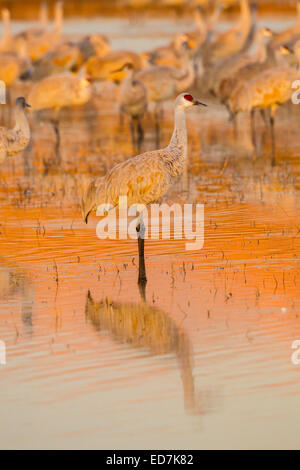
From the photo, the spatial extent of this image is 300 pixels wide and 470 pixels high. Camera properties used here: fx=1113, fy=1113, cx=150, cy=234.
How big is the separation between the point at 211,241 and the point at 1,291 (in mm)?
2384

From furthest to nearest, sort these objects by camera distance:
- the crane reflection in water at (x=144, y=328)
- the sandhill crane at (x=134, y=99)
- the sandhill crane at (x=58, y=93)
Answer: the sandhill crane at (x=58, y=93) → the sandhill crane at (x=134, y=99) → the crane reflection in water at (x=144, y=328)

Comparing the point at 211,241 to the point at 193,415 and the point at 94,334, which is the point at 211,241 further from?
the point at 193,415

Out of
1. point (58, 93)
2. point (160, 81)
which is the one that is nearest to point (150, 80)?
point (160, 81)

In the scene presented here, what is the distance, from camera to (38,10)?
54.9 m

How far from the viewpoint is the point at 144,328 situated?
7949mm

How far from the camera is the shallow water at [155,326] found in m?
6.12

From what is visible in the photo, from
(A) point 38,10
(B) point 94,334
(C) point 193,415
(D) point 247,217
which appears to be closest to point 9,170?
(D) point 247,217

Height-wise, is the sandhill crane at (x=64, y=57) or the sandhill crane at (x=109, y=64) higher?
the sandhill crane at (x=64, y=57)

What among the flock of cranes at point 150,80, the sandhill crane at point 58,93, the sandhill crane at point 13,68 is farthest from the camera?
the sandhill crane at point 13,68

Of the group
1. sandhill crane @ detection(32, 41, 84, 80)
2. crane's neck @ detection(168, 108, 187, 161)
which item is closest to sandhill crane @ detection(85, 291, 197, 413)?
crane's neck @ detection(168, 108, 187, 161)

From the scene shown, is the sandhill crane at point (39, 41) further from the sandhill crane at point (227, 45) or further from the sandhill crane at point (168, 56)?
the sandhill crane at point (168, 56)

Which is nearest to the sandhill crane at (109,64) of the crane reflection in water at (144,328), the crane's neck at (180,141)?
the crane's neck at (180,141)

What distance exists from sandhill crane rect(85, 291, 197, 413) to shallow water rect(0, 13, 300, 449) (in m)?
0.02

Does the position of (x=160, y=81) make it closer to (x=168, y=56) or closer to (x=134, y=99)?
(x=134, y=99)
